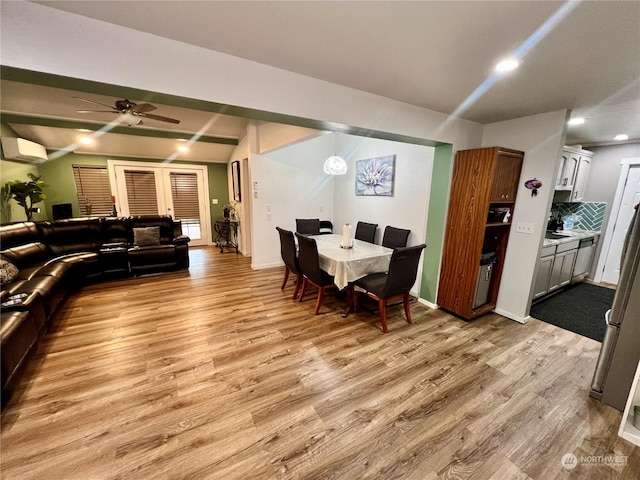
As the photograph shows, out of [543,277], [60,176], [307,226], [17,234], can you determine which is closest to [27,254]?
[17,234]

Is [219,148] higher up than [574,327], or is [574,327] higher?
[219,148]

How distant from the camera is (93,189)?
5.59 meters

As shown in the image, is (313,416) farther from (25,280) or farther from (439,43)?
(25,280)

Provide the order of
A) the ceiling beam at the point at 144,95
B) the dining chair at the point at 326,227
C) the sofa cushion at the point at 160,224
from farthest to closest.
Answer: the dining chair at the point at 326,227 → the sofa cushion at the point at 160,224 → the ceiling beam at the point at 144,95

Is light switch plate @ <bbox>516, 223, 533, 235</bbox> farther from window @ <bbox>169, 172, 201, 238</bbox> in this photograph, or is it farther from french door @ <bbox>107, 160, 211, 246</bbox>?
window @ <bbox>169, 172, 201, 238</bbox>

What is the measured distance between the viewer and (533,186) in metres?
2.70

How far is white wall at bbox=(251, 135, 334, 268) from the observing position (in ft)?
15.4

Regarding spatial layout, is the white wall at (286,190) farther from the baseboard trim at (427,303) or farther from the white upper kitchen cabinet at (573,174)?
the white upper kitchen cabinet at (573,174)

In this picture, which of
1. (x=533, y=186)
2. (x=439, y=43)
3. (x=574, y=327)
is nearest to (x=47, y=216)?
(x=439, y=43)

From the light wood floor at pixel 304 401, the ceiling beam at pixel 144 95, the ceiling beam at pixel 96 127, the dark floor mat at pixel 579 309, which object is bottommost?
the light wood floor at pixel 304 401

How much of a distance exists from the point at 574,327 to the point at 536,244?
1.08 meters

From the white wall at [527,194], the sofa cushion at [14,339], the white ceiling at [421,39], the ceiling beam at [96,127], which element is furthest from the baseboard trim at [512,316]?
the ceiling beam at [96,127]

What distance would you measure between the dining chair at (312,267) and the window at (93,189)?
5472mm

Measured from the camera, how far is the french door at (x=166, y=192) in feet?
19.0
